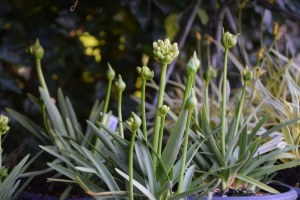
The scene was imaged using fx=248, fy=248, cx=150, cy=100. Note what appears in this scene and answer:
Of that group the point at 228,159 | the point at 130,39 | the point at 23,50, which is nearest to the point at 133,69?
the point at 130,39

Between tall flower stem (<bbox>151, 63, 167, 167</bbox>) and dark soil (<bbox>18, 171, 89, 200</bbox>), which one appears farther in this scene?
dark soil (<bbox>18, 171, 89, 200</bbox>)

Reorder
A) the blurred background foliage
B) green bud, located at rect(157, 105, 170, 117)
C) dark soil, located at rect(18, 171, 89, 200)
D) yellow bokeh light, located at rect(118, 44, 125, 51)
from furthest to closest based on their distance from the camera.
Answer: yellow bokeh light, located at rect(118, 44, 125, 51), the blurred background foliage, dark soil, located at rect(18, 171, 89, 200), green bud, located at rect(157, 105, 170, 117)

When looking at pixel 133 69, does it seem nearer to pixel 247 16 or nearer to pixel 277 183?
pixel 247 16

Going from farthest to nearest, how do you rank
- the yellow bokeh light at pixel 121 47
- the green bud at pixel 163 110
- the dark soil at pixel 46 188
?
the yellow bokeh light at pixel 121 47 → the dark soil at pixel 46 188 → the green bud at pixel 163 110

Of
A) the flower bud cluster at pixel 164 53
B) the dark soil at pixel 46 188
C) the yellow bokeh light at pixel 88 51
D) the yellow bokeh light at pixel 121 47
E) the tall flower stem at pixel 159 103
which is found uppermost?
the flower bud cluster at pixel 164 53

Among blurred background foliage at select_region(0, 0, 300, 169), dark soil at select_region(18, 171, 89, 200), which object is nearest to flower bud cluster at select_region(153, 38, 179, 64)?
dark soil at select_region(18, 171, 89, 200)

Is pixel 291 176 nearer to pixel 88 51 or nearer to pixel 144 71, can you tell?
pixel 144 71

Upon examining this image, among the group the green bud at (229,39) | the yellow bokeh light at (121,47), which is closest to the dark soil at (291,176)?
the green bud at (229,39)

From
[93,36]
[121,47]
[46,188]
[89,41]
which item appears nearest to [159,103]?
[46,188]

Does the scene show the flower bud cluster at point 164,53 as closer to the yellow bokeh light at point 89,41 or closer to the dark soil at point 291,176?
the dark soil at point 291,176

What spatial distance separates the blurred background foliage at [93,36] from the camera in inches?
29.9

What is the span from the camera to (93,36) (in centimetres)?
95

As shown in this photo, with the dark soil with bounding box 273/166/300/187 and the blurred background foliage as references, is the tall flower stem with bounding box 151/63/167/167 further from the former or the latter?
the blurred background foliage

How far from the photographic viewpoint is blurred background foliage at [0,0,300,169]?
759 millimetres
